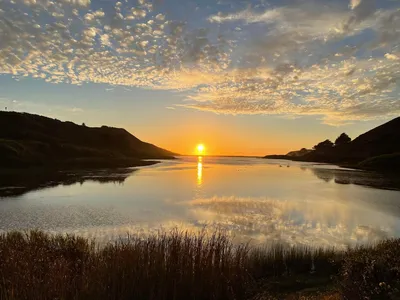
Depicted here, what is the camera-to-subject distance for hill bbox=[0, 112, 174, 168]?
7973 centimetres

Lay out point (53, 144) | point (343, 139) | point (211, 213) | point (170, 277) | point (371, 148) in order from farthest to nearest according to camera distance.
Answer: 1. point (343, 139)
2. point (371, 148)
3. point (53, 144)
4. point (211, 213)
5. point (170, 277)

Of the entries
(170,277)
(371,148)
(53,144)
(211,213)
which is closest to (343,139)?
(371,148)

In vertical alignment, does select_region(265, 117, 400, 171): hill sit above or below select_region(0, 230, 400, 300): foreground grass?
above

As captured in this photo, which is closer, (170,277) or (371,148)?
(170,277)

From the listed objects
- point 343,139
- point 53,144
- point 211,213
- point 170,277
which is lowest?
point 211,213

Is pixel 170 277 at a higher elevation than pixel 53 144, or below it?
below

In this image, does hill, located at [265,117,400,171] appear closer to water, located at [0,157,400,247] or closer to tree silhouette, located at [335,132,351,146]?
tree silhouette, located at [335,132,351,146]

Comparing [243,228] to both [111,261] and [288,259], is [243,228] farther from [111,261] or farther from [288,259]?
[111,261]

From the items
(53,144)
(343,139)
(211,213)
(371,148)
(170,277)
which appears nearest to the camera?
(170,277)

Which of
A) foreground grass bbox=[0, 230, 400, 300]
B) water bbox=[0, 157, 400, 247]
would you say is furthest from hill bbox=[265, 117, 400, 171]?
foreground grass bbox=[0, 230, 400, 300]

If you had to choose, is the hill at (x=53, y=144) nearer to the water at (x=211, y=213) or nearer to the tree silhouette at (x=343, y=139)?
the water at (x=211, y=213)

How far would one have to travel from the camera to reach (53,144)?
10594 cm

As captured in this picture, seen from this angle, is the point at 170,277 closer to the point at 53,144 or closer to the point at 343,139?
the point at 53,144

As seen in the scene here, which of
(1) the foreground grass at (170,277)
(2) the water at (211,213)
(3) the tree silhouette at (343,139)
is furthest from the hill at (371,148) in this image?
(1) the foreground grass at (170,277)
